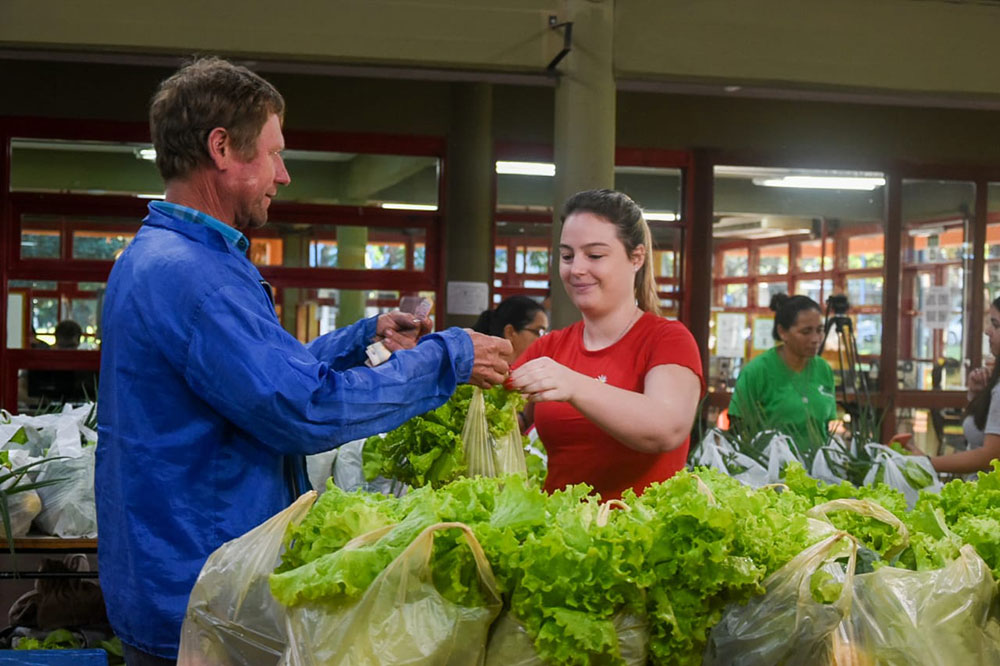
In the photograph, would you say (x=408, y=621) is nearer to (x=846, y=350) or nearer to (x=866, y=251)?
(x=846, y=350)

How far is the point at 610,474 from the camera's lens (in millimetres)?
2518

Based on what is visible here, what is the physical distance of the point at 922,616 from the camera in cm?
177

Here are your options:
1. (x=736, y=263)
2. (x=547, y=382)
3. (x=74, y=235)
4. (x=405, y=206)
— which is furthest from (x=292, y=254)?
(x=547, y=382)

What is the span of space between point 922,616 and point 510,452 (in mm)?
1088

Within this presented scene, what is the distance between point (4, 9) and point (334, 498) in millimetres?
4987

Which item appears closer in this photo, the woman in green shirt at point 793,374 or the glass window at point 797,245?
the woman in green shirt at point 793,374

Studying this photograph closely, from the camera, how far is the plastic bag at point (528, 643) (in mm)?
1619

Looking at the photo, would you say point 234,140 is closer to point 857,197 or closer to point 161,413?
point 161,413

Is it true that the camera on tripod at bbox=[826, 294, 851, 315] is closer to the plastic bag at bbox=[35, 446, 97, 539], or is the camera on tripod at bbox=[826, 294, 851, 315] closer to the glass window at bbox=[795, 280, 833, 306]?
the glass window at bbox=[795, 280, 833, 306]

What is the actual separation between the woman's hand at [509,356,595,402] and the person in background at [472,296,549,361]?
2.73 metres

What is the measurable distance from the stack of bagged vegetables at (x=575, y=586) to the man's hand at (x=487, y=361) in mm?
350

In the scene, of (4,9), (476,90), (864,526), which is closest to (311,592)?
(864,526)

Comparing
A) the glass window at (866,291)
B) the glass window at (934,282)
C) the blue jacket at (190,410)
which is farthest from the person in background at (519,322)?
the glass window at (934,282)

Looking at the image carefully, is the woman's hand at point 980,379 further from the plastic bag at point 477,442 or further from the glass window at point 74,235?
the glass window at point 74,235
